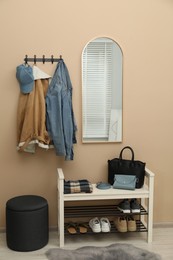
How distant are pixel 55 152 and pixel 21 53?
0.99 metres

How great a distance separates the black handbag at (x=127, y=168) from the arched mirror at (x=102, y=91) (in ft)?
0.80

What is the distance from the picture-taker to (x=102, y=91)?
3.48 metres

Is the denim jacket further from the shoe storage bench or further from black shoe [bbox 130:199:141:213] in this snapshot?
black shoe [bbox 130:199:141:213]

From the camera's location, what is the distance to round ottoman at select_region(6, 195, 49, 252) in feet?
10.0

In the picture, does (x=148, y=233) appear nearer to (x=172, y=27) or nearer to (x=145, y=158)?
(x=145, y=158)

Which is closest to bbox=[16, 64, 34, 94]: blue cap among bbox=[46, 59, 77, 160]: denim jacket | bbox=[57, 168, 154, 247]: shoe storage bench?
bbox=[46, 59, 77, 160]: denim jacket

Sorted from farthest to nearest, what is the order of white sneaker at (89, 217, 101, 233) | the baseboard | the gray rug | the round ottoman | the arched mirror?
the baseboard < the arched mirror < white sneaker at (89, 217, 101, 233) < the round ottoman < the gray rug

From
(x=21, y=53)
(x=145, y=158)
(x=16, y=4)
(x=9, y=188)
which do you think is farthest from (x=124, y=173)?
(x=16, y=4)

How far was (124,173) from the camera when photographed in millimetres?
3389

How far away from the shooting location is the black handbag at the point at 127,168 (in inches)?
131

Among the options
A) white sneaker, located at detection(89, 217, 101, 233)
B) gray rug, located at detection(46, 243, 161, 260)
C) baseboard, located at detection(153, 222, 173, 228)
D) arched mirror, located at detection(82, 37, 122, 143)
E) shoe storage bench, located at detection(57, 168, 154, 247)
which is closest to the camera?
gray rug, located at detection(46, 243, 161, 260)

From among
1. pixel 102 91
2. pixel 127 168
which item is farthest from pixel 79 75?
pixel 127 168

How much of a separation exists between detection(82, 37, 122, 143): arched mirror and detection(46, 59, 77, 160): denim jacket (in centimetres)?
21

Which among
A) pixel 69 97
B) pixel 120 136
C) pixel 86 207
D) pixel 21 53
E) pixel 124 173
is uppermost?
pixel 21 53
